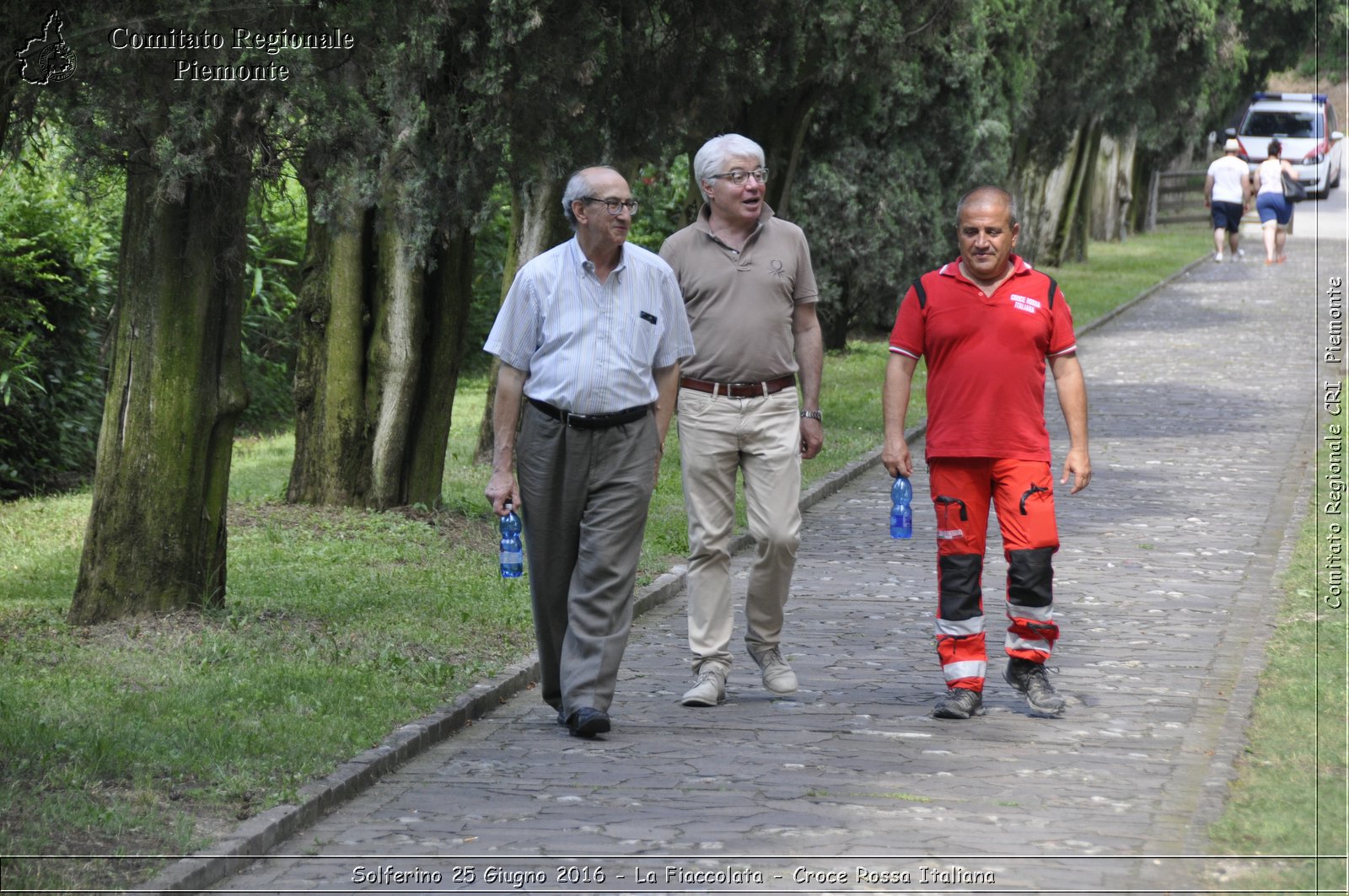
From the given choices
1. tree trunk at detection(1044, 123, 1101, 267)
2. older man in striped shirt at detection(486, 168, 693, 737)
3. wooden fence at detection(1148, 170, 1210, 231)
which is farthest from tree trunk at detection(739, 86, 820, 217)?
wooden fence at detection(1148, 170, 1210, 231)

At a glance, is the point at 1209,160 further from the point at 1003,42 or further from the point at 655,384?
the point at 655,384

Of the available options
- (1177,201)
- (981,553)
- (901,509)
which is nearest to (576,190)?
(901,509)

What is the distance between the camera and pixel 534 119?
11258mm

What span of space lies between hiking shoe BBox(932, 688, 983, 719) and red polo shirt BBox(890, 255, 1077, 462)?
97 cm

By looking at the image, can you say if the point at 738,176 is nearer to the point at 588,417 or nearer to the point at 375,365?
the point at 588,417

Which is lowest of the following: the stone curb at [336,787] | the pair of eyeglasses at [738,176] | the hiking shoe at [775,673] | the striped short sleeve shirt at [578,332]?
the stone curb at [336,787]

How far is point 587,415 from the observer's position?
714 cm

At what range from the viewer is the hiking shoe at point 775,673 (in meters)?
7.96

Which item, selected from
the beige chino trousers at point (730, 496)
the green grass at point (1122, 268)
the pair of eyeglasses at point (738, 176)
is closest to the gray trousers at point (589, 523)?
the beige chino trousers at point (730, 496)

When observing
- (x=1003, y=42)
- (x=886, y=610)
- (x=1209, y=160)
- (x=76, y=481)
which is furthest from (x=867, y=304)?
(x=1209, y=160)

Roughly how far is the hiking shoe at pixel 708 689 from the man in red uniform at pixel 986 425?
3.03 ft

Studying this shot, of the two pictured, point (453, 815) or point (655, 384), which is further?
point (655, 384)

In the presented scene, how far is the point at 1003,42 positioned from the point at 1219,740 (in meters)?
19.3

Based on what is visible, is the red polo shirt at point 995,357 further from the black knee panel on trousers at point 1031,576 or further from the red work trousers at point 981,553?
the black knee panel on trousers at point 1031,576
